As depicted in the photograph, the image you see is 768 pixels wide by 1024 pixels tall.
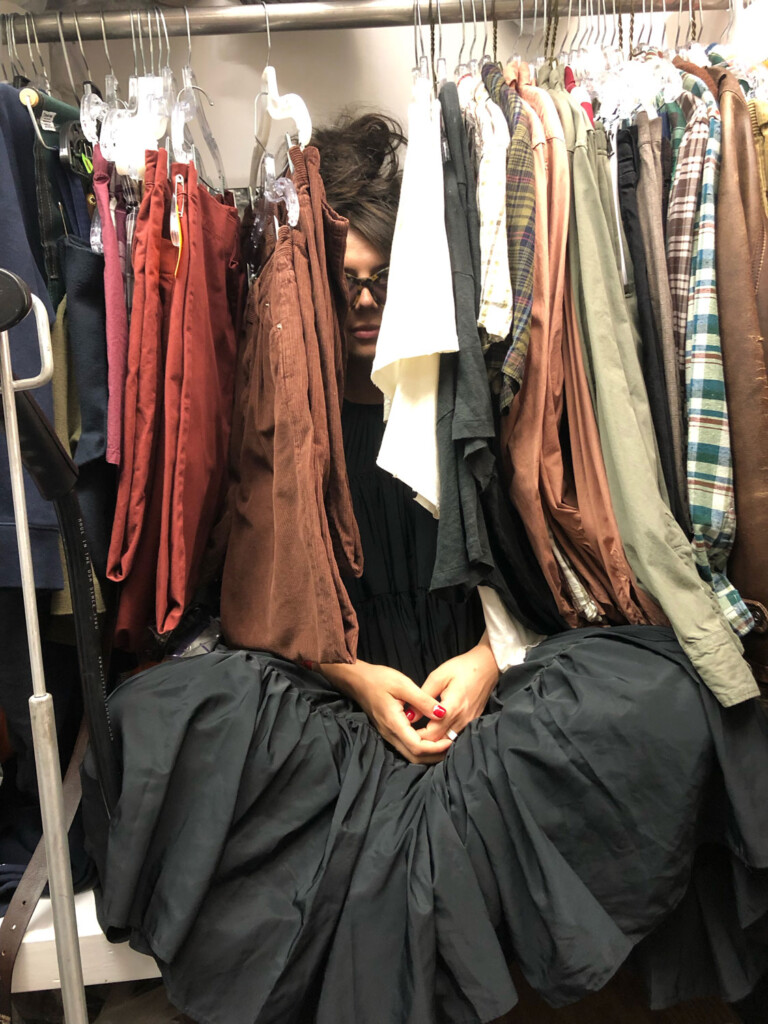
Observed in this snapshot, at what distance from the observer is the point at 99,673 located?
0.65 meters

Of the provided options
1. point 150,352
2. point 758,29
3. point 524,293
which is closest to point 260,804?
point 150,352

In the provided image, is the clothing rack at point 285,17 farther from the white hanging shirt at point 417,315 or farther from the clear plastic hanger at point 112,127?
the white hanging shirt at point 417,315

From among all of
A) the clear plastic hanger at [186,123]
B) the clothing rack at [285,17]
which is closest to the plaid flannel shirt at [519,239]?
the clothing rack at [285,17]

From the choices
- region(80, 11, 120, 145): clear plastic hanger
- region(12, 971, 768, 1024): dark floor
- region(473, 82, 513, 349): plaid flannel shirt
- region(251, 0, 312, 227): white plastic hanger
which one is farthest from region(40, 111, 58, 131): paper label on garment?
region(12, 971, 768, 1024): dark floor

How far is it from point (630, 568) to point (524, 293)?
1.12ft

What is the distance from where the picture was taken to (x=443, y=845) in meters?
0.68

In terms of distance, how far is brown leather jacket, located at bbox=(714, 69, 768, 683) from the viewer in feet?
2.51

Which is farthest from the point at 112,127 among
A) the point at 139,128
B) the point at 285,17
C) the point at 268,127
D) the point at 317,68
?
the point at 317,68

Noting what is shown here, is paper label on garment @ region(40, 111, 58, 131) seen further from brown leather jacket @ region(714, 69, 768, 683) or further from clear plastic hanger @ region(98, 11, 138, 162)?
brown leather jacket @ region(714, 69, 768, 683)

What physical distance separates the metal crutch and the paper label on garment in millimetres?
443

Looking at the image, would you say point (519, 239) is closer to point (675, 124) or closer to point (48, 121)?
point (675, 124)

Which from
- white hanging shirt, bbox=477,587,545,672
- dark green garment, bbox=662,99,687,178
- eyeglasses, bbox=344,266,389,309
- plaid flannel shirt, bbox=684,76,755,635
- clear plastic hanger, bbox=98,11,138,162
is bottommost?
white hanging shirt, bbox=477,587,545,672

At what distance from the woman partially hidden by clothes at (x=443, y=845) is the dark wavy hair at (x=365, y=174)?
64 centimetres

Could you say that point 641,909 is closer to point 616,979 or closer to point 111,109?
point 616,979
